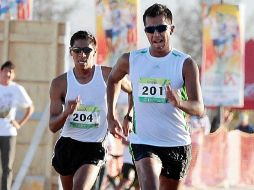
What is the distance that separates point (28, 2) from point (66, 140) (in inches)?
335

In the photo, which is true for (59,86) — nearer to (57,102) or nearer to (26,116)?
(57,102)

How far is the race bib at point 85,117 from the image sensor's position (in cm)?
769

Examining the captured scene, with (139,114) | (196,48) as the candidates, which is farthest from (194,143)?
(196,48)

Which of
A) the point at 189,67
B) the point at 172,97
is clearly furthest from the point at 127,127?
the point at 172,97

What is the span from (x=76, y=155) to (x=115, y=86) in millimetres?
879

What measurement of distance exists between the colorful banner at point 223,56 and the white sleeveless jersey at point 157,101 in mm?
11845

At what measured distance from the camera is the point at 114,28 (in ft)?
57.3

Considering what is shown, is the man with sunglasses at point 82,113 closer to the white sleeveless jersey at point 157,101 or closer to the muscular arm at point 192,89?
the white sleeveless jersey at point 157,101

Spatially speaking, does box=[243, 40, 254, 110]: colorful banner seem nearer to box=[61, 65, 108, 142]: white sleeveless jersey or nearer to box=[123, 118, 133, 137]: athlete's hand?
box=[61, 65, 108, 142]: white sleeveless jersey

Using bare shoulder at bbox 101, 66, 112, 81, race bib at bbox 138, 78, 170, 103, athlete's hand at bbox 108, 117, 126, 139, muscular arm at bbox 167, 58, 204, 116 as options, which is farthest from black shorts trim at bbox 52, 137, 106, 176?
muscular arm at bbox 167, 58, 204, 116

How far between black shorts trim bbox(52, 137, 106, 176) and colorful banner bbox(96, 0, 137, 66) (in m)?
9.50

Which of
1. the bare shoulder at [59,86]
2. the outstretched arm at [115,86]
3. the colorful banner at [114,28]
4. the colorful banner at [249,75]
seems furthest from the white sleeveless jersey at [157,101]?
the colorful banner at [249,75]

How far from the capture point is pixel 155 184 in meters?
6.42

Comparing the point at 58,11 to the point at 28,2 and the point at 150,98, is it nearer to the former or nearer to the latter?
the point at 28,2
